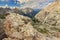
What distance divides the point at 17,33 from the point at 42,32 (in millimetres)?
1216

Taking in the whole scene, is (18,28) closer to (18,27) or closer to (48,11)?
(18,27)

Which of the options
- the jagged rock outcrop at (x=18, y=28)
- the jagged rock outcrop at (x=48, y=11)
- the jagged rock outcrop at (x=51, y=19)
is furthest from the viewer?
the jagged rock outcrop at (x=48, y=11)

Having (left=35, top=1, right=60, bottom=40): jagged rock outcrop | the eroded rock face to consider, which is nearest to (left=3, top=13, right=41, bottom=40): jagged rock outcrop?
the eroded rock face

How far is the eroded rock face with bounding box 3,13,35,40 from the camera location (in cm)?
777

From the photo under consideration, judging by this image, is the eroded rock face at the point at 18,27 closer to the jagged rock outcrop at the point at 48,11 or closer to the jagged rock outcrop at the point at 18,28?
the jagged rock outcrop at the point at 18,28

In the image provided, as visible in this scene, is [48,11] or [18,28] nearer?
[18,28]

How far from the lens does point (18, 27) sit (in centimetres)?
814

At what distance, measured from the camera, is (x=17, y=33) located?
311 inches

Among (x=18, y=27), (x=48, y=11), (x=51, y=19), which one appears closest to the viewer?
(x=18, y=27)

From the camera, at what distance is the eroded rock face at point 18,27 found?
7.77 meters

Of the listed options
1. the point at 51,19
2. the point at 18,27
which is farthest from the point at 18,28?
the point at 51,19

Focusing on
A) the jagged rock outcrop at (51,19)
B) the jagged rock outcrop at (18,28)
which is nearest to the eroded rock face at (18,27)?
the jagged rock outcrop at (18,28)

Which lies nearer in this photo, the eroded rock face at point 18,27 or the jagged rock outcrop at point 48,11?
the eroded rock face at point 18,27

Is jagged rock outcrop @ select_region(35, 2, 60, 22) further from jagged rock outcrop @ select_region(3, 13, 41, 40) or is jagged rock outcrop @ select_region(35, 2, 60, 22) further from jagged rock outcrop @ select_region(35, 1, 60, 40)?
jagged rock outcrop @ select_region(3, 13, 41, 40)
